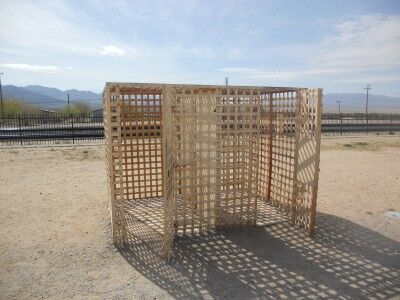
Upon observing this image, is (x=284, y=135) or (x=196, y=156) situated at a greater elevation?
(x=284, y=135)

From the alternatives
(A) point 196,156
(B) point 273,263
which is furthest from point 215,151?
(B) point 273,263

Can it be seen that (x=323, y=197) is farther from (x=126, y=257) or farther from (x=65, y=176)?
(x=65, y=176)

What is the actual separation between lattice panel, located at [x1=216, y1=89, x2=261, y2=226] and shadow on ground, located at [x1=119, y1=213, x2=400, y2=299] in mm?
312

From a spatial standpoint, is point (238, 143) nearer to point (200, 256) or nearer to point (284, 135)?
point (284, 135)

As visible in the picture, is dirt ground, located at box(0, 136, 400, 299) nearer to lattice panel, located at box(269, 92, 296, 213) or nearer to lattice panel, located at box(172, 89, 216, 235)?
lattice panel, located at box(172, 89, 216, 235)

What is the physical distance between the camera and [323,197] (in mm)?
7762

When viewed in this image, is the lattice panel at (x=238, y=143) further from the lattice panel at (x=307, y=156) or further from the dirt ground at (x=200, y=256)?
the lattice panel at (x=307, y=156)

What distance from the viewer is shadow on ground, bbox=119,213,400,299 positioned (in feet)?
13.1

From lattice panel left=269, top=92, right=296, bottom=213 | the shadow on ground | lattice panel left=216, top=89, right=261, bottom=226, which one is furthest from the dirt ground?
lattice panel left=269, top=92, right=296, bottom=213

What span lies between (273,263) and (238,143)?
202cm

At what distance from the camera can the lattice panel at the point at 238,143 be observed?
538 cm

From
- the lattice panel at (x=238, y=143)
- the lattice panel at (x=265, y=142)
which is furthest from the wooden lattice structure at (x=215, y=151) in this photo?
the lattice panel at (x=265, y=142)

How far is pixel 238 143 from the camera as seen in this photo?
5.64m

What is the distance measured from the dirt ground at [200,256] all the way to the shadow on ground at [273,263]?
1cm
